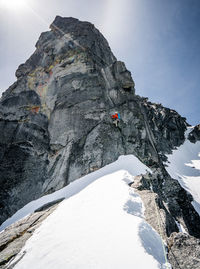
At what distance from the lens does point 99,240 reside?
12.1 ft

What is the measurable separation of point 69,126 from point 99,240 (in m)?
10.7

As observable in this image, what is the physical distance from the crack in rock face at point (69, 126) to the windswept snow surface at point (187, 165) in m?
22.1

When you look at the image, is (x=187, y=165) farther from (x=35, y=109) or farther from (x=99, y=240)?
(x=99, y=240)

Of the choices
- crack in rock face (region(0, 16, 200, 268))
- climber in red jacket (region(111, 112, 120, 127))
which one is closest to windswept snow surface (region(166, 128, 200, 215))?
crack in rock face (region(0, 16, 200, 268))

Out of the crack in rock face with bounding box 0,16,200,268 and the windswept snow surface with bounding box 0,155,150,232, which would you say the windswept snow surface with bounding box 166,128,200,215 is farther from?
the windswept snow surface with bounding box 0,155,150,232

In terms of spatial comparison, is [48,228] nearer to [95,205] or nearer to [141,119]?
[95,205]

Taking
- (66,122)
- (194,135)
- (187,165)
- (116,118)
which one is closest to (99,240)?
(116,118)

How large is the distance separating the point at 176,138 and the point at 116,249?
58771 millimetres

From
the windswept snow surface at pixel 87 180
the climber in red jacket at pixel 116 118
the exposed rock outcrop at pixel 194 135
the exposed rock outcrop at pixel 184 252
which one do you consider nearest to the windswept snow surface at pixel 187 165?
the exposed rock outcrop at pixel 194 135

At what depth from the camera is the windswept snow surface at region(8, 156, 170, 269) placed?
3.06m

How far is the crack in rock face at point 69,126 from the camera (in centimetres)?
1134

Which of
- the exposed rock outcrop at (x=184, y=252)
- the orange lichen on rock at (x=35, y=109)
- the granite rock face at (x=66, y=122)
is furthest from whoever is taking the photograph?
the orange lichen on rock at (x=35, y=109)

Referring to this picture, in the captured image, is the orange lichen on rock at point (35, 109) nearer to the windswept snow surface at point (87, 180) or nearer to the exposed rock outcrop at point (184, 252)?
the windswept snow surface at point (87, 180)

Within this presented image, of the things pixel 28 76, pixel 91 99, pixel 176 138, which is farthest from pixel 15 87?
pixel 176 138
